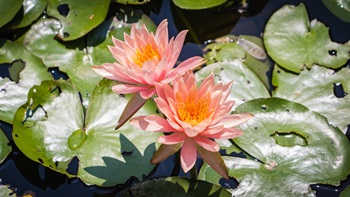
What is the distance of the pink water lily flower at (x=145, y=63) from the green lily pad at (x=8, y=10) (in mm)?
1025

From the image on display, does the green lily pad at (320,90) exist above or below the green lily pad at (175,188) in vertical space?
above

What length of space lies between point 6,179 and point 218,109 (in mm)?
1343

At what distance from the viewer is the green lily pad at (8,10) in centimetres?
296

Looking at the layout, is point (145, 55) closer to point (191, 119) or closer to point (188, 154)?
point (191, 119)

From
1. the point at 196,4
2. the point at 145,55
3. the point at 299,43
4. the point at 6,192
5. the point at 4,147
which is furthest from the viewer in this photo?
the point at 196,4

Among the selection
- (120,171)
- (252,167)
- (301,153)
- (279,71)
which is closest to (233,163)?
(252,167)

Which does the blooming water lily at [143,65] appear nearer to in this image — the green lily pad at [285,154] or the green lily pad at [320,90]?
the green lily pad at [285,154]

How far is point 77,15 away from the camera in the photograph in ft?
10.2

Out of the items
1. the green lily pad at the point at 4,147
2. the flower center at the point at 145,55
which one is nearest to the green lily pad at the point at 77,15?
the green lily pad at the point at 4,147

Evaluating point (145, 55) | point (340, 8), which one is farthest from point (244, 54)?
point (145, 55)

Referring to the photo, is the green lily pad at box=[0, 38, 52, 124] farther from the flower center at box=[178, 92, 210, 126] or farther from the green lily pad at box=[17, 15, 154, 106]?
the flower center at box=[178, 92, 210, 126]

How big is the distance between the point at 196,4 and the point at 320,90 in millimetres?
1062

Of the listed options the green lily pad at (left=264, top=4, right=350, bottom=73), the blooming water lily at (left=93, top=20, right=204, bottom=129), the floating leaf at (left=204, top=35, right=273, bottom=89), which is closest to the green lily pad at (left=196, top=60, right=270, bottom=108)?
the floating leaf at (left=204, top=35, right=273, bottom=89)

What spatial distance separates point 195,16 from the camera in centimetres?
348
